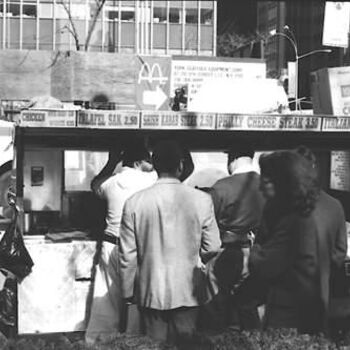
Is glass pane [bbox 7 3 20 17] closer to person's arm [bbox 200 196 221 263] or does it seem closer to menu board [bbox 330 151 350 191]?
menu board [bbox 330 151 350 191]

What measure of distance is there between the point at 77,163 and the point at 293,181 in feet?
→ 12.3

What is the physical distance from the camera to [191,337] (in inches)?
142

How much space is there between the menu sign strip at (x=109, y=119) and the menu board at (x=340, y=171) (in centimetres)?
255

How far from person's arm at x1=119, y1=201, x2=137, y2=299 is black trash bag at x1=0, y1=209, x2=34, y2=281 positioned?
1477 millimetres

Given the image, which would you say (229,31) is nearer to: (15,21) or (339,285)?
(15,21)

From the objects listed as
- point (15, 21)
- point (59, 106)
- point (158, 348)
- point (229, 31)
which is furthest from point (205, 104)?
point (229, 31)

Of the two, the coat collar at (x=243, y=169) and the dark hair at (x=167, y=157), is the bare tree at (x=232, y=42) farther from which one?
the dark hair at (x=167, y=157)

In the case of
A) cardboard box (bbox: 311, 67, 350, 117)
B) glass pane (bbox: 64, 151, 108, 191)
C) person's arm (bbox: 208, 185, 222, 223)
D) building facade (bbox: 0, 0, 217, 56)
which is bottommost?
person's arm (bbox: 208, 185, 222, 223)

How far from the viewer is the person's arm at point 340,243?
13.5 ft

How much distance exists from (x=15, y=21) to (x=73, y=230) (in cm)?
4760

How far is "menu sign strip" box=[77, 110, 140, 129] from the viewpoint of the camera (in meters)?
5.80

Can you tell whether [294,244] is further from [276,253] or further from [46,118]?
[46,118]

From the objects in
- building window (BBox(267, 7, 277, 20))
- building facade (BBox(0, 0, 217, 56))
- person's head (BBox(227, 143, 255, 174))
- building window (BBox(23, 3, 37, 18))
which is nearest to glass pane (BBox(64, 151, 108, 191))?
person's head (BBox(227, 143, 255, 174))

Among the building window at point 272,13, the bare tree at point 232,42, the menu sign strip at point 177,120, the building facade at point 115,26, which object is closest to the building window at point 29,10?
the building facade at point 115,26
